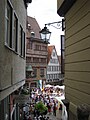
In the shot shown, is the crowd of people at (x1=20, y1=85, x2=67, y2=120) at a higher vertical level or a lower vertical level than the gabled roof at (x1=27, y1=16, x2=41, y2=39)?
lower

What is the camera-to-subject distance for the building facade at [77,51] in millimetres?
6547

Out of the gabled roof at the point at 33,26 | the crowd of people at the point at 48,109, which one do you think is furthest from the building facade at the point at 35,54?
the crowd of people at the point at 48,109

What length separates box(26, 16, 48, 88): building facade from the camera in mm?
63250

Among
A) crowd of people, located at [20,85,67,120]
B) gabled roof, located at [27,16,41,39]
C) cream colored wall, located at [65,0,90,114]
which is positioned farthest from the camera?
gabled roof, located at [27,16,41,39]

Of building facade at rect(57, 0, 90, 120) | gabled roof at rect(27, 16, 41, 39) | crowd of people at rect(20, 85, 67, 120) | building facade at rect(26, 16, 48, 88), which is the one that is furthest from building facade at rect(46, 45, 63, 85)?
building facade at rect(57, 0, 90, 120)

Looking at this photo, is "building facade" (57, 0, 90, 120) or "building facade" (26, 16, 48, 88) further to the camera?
"building facade" (26, 16, 48, 88)

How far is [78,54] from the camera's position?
737 cm

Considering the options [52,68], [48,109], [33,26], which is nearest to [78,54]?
[48,109]

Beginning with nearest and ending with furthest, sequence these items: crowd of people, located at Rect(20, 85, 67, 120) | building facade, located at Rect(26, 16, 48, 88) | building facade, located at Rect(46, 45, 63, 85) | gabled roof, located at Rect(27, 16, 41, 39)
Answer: crowd of people, located at Rect(20, 85, 67, 120) < building facade, located at Rect(26, 16, 48, 88) < gabled roof, located at Rect(27, 16, 41, 39) < building facade, located at Rect(46, 45, 63, 85)

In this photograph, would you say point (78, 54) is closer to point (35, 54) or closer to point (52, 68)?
point (35, 54)

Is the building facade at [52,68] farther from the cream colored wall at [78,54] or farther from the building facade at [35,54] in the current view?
the cream colored wall at [78,54]

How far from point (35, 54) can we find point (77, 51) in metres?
59.6

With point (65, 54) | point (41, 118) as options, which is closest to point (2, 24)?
point (65, 54)

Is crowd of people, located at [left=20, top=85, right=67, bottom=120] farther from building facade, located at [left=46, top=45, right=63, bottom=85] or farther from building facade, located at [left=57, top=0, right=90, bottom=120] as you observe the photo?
building facade, located at [left=46, top=45, right=63, bottom=85]
